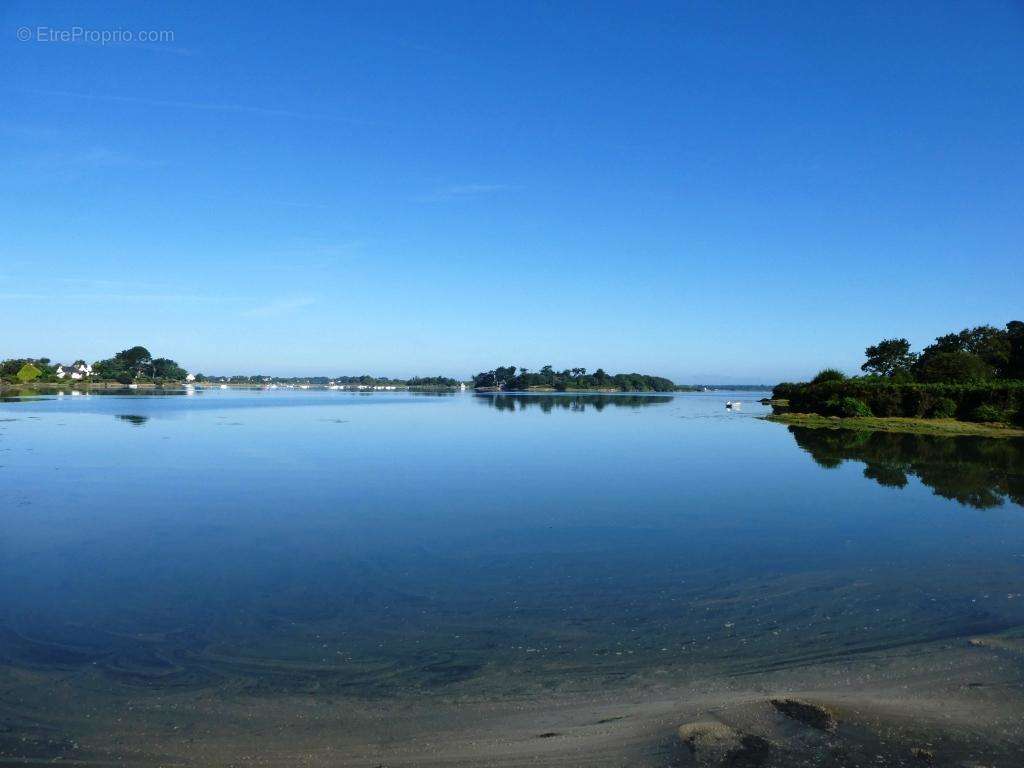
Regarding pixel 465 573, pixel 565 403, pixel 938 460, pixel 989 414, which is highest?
pixel 989 414

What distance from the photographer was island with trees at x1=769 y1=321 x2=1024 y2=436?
153 ft

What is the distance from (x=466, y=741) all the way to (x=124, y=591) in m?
6.48

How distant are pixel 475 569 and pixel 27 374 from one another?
14163 centimetres

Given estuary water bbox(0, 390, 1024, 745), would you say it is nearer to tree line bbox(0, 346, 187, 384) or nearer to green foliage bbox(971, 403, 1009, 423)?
green foliage bbox(971, 403, 1009, 423)

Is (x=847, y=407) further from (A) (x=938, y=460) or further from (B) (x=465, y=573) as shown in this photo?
(B) (x=465, y=573)

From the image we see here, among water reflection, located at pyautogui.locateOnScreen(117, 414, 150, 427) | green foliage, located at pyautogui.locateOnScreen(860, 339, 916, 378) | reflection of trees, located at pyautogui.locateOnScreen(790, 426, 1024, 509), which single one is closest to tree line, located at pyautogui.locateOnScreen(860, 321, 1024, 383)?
green foliage, located at pyautogui.locateOnScreen(860, 339, 916, 378)

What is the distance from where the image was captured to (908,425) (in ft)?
155

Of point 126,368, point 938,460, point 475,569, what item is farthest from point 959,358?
point 126,368

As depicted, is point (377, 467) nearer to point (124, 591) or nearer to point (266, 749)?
point (124, 591)

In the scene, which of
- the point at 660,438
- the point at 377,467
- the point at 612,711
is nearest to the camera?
the point at 612,711

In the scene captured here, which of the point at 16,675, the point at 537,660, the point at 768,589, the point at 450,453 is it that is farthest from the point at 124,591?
the point at 450,453

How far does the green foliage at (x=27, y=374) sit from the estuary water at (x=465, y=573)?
117485 mm

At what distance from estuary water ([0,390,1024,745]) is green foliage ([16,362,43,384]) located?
117485 millimetres

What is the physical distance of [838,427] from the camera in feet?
163
